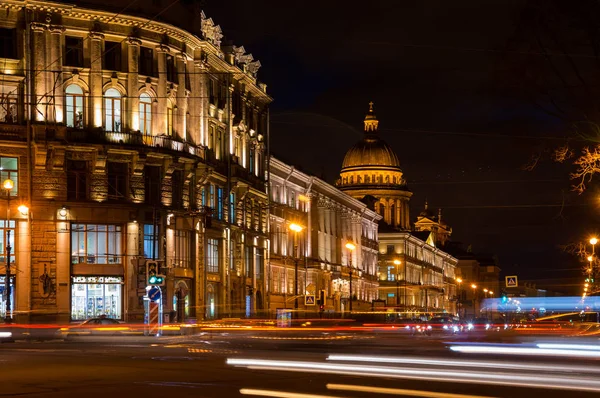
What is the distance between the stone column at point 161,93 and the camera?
207 ft

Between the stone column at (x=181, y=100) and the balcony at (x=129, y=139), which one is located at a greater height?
the stone column at (x=181, y=100)

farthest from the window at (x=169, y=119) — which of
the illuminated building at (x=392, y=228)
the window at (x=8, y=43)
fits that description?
the illuminated building at (x=392, y=228)

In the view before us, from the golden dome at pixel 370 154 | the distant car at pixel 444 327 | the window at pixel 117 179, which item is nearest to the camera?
the window at pixel 117 179

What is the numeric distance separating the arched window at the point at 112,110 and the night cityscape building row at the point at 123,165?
61mm

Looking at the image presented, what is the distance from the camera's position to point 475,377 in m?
20.6

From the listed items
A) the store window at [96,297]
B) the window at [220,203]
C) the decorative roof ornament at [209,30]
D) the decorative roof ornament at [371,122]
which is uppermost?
the decorative roof ornament at [371,122]

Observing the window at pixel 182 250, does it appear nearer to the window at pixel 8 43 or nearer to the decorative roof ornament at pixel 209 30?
the decorative roof ornament at pixel 209 30

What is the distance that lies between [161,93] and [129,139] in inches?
155

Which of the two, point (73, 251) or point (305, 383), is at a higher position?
point (73, 251)

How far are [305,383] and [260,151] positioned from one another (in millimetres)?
63083

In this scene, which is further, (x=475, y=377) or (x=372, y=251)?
(x=372, y=251)

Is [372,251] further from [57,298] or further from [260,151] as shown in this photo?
[57,298]

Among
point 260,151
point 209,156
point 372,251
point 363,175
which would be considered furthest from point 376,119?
point 209,156

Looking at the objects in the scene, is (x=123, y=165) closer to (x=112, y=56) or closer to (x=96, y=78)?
(x=96, y=78)
